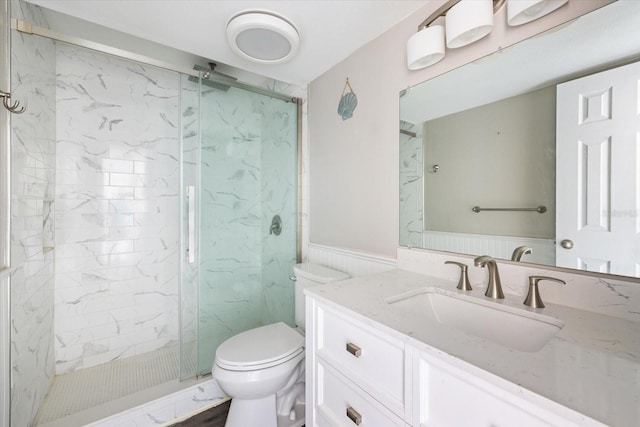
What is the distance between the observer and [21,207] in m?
1.28

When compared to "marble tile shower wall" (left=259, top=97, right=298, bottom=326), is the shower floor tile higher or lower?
lower

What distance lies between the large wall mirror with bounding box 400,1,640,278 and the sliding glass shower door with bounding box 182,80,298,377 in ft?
3.79

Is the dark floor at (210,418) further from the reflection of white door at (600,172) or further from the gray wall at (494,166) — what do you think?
the reflection of white door at (600,172)

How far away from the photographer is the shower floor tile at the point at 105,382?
1.56m

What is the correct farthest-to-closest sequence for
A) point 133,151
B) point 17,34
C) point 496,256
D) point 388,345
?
point 133,151 < point 17,34 < point 496,256 < point 388,345

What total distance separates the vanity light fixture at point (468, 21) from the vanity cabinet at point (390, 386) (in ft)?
3.77

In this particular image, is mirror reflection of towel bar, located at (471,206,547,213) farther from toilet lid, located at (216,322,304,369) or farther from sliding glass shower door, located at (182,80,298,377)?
sliding glass shower door, located at (182,80,298,377)

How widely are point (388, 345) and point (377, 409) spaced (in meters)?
0.19

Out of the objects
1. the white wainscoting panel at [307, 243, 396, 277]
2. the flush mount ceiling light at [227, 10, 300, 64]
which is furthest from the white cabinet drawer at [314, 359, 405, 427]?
the flush mount ceiling light at [227, 10, 300, 64]

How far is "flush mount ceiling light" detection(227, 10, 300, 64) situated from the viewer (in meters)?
1.36

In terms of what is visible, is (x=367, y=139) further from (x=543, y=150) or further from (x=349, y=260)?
(x=543, y=150)

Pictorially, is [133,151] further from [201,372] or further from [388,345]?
[388,345]

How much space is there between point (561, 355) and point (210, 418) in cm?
177

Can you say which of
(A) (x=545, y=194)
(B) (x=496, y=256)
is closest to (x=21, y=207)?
(B) (x=496, y=256)
